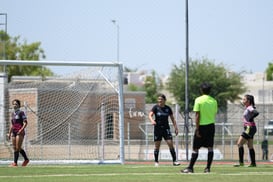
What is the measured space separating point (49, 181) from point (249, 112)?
8077mm

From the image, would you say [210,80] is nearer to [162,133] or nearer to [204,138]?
[162,133]

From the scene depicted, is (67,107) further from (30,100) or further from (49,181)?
(49,181)

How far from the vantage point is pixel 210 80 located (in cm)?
7500

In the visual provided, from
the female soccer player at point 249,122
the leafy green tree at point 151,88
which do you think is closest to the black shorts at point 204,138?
the female soccer player at point 249,122

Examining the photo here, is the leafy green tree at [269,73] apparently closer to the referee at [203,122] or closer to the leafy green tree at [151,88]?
the leafy green tree at [151,88]

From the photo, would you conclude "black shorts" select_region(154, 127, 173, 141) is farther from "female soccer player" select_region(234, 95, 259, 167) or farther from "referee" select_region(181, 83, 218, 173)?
"referee" select_region(181, 83, 218, 173)

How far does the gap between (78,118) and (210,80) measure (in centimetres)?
4809

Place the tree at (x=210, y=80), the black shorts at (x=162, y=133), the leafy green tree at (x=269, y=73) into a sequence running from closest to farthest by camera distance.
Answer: the black shorts at (x=162, y=133)
the tree at (x=210, y=80)
the leafy green tree at (x=269, y=73)

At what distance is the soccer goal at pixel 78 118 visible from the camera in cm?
2656

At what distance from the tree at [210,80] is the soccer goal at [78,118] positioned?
43.6 m

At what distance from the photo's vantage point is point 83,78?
27.6m

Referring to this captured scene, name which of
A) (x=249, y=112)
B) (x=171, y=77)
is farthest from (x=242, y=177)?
(x=171, y=77)

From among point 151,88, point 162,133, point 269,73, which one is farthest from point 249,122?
point 269,73

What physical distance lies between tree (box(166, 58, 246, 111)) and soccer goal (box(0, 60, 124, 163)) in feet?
143
